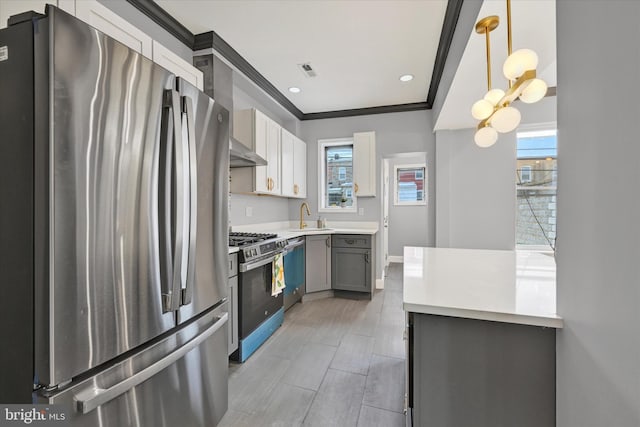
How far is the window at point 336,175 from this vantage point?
444 centimetres

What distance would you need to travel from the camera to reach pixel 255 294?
2.32 meters

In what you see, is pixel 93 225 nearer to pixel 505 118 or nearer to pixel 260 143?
pixel 505 118

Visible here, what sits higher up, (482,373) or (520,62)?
(520,62)

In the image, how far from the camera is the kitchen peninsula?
2.88 ft

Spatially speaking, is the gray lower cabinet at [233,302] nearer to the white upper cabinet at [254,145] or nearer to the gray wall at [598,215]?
the white upper cabinet at [254,145]

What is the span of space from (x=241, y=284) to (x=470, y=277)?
1565 mm

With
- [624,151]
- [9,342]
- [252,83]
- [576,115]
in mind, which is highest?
[252,83]

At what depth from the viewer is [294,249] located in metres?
3.23

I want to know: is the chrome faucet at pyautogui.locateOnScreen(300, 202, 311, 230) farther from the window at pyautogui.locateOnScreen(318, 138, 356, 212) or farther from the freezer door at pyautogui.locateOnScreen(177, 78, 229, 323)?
the freezer door at pyautogui.locateOnScreen(177, 78, 229, 323)

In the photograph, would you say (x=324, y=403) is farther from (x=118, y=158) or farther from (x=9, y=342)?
(x=118, y=158)

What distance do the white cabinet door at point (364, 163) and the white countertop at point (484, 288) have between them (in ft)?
7.82

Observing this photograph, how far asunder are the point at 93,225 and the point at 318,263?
289cm

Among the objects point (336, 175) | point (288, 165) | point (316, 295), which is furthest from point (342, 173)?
point (316, 295)

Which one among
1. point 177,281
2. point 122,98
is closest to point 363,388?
point 177,281
